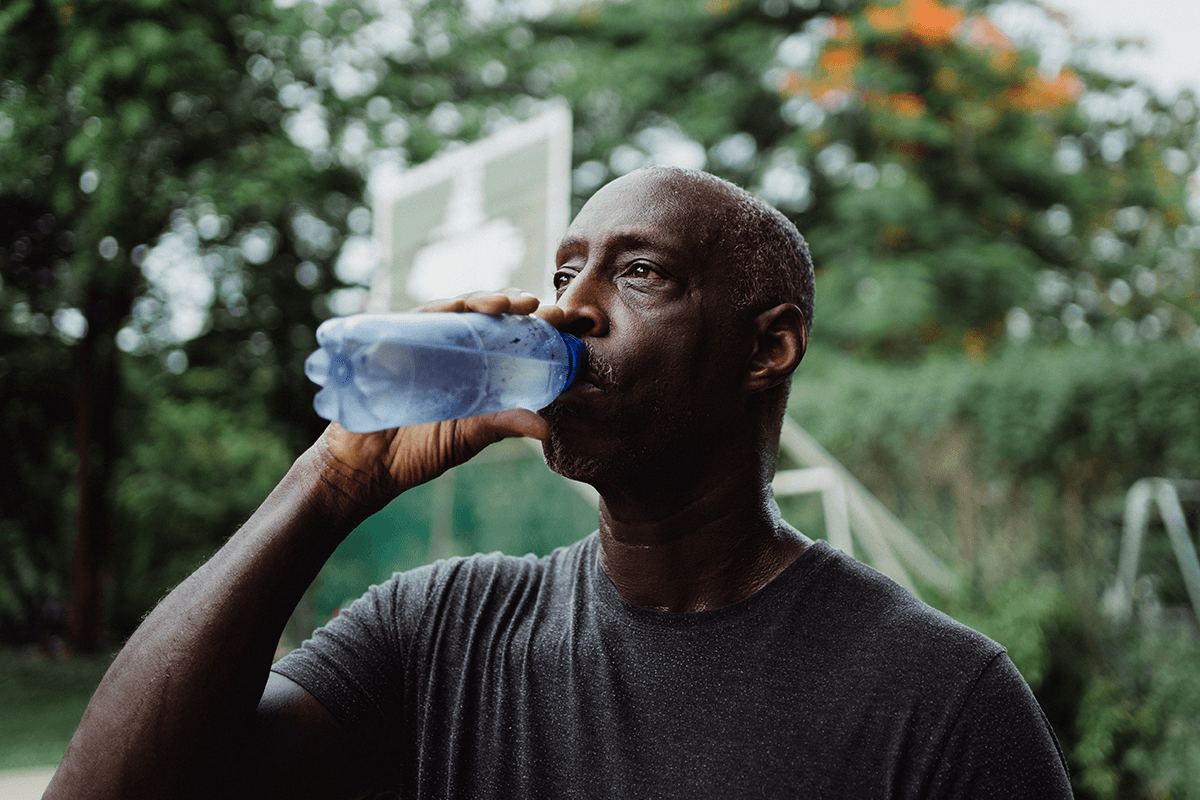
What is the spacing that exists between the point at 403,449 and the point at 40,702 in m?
8.03

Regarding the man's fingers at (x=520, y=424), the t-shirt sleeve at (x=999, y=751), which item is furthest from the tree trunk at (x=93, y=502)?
the t-shirt sleeve at (x=999, y=751)

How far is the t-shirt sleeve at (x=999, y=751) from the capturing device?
115 cm

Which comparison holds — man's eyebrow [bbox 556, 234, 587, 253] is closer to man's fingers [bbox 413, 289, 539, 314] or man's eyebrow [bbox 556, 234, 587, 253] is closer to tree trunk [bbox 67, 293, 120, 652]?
man's fingers [bbox 413, 289, 539, 314]

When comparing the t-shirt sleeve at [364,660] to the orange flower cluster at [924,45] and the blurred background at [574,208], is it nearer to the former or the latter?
the blurred background at [574,208]

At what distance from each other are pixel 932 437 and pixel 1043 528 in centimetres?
182

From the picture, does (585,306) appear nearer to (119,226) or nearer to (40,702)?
(119,226)

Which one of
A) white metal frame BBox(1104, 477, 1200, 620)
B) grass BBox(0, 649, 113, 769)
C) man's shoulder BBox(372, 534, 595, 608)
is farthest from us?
grass BBox(0, 649, 113, 769)

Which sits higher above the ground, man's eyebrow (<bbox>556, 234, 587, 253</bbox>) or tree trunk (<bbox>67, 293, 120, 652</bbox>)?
man's eyebrow (<bbox>556, 234, 587, 253</bbox>)

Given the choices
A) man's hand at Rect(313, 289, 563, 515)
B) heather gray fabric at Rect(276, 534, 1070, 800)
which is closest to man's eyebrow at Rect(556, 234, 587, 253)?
man's hand at Rect(313, 289, 563, 515)

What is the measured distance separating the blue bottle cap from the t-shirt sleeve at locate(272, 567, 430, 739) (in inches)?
18.0

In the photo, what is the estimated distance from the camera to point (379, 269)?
6.38 metres

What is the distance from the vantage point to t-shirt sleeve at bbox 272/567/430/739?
55.4 inches

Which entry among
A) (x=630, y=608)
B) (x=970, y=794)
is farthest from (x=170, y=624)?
(x=970, y=794)

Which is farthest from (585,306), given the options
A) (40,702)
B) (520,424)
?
(40,702)
